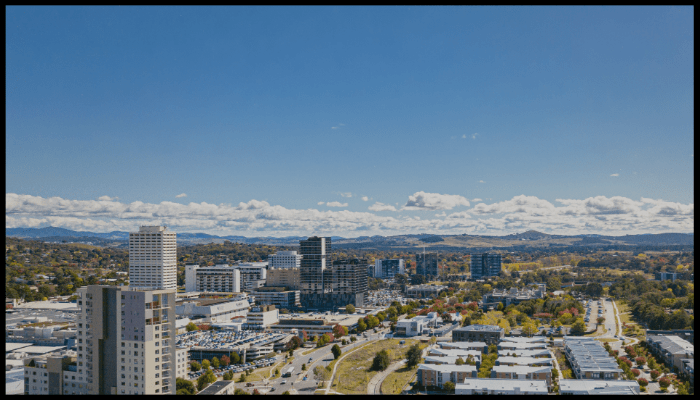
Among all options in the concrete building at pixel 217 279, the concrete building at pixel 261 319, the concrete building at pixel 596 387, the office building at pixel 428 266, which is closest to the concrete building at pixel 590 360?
the concrete building at pixel 596 387

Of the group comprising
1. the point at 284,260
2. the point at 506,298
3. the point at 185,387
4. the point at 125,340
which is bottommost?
the point at 506,298

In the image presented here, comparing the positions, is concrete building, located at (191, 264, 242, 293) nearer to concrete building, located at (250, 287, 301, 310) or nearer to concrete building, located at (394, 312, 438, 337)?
concrete building, located at (250, 287, 301, 310)

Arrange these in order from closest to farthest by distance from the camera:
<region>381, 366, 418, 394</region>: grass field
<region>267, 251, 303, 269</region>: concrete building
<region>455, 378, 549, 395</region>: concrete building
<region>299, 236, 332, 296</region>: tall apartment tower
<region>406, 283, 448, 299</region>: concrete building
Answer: <region>455, 378, 549, 395</region>: concrete building, <region>381, 366, 418, 394</region>: grass field, <region>299, 236, 332, 296</region>: tall apartment tower, <region>406, 283, 448, 299</region>: concrete building, <region>267, 251, 303, 269</region>: concrete building

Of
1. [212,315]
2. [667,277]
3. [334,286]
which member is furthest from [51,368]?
[667,277]

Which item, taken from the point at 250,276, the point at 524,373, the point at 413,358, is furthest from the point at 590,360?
the point at 250,276

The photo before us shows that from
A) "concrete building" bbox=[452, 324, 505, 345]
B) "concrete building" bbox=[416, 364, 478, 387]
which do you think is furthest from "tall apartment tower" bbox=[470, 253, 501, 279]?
"concrete building" bbox=[416, 364, 478, 387]

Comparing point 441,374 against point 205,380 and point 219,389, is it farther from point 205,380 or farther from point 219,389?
point 205,380

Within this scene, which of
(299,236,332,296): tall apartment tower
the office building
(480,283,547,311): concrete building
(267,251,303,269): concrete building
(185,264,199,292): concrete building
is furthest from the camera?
the office building
